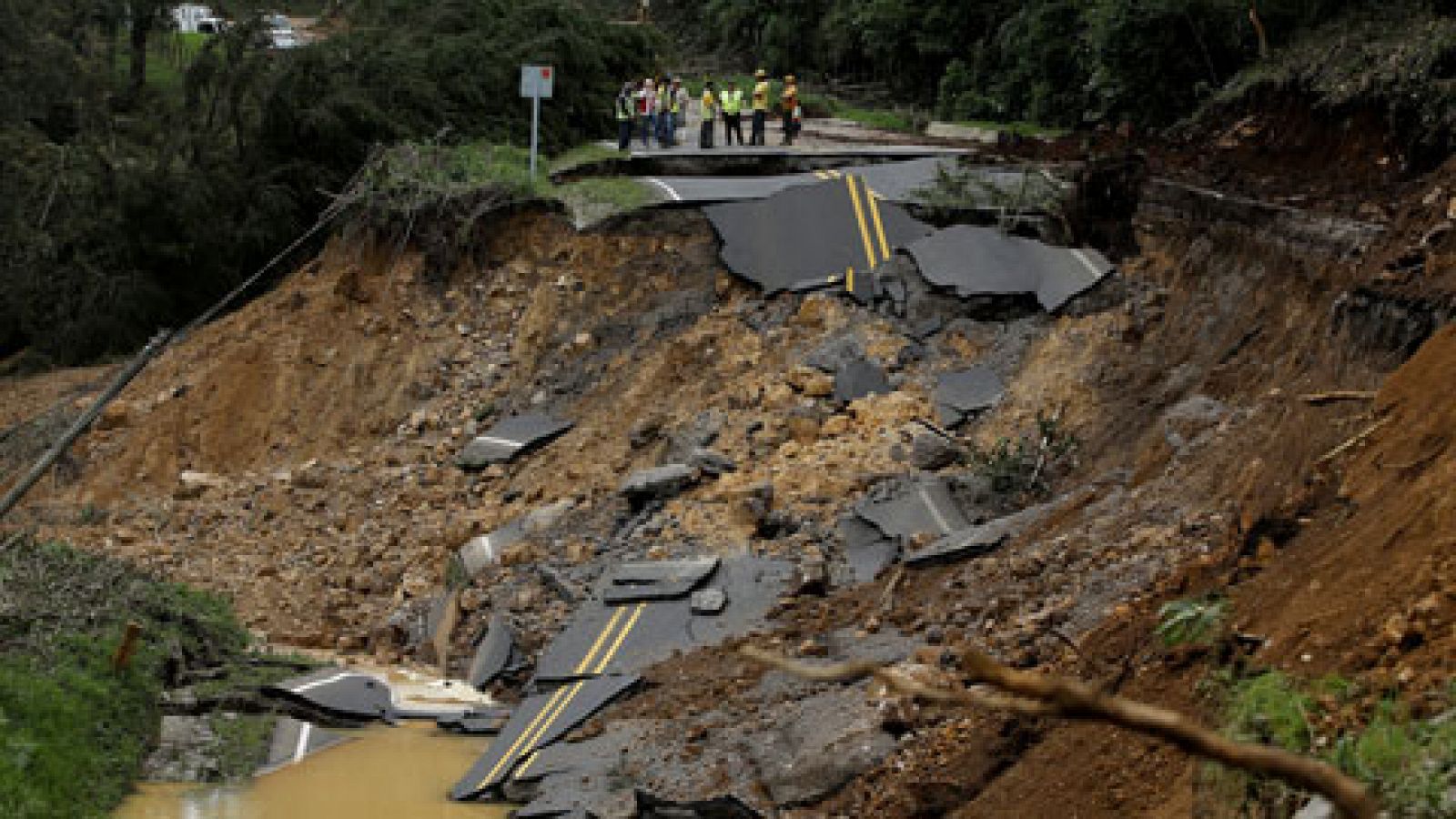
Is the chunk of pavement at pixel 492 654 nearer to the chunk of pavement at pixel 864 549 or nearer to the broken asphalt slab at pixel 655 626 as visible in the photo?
the broken asphalt slab at pixel 655 626

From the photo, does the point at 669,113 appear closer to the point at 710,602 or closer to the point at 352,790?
the point at 710,602

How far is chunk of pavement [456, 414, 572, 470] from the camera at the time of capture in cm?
2270

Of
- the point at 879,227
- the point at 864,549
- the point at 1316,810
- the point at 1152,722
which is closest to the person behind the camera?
the point at 1152,722

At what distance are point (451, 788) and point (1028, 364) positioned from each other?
8501 millimetres

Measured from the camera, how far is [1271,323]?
56.7 ft

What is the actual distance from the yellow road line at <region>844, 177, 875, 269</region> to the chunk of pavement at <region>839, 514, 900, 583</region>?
19.6 ft

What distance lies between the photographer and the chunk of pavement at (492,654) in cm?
1784

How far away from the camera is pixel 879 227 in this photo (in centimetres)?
2391

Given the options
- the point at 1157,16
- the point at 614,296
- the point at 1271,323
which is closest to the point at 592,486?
the point at 614,296

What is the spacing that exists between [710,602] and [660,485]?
9.59 ft

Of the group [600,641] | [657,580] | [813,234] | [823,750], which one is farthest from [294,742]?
[813,234]

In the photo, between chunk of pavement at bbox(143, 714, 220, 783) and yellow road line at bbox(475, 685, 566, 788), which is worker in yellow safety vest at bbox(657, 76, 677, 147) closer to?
yellow road line at bbox(475, 685, 566, 788)

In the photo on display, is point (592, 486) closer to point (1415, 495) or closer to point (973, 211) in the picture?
point (973, 211)

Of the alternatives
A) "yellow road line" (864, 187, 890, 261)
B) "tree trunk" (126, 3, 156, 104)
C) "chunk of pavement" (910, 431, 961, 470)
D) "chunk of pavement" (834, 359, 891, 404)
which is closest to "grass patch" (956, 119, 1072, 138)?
"yellow road line" (864, 187, 890, 261)
